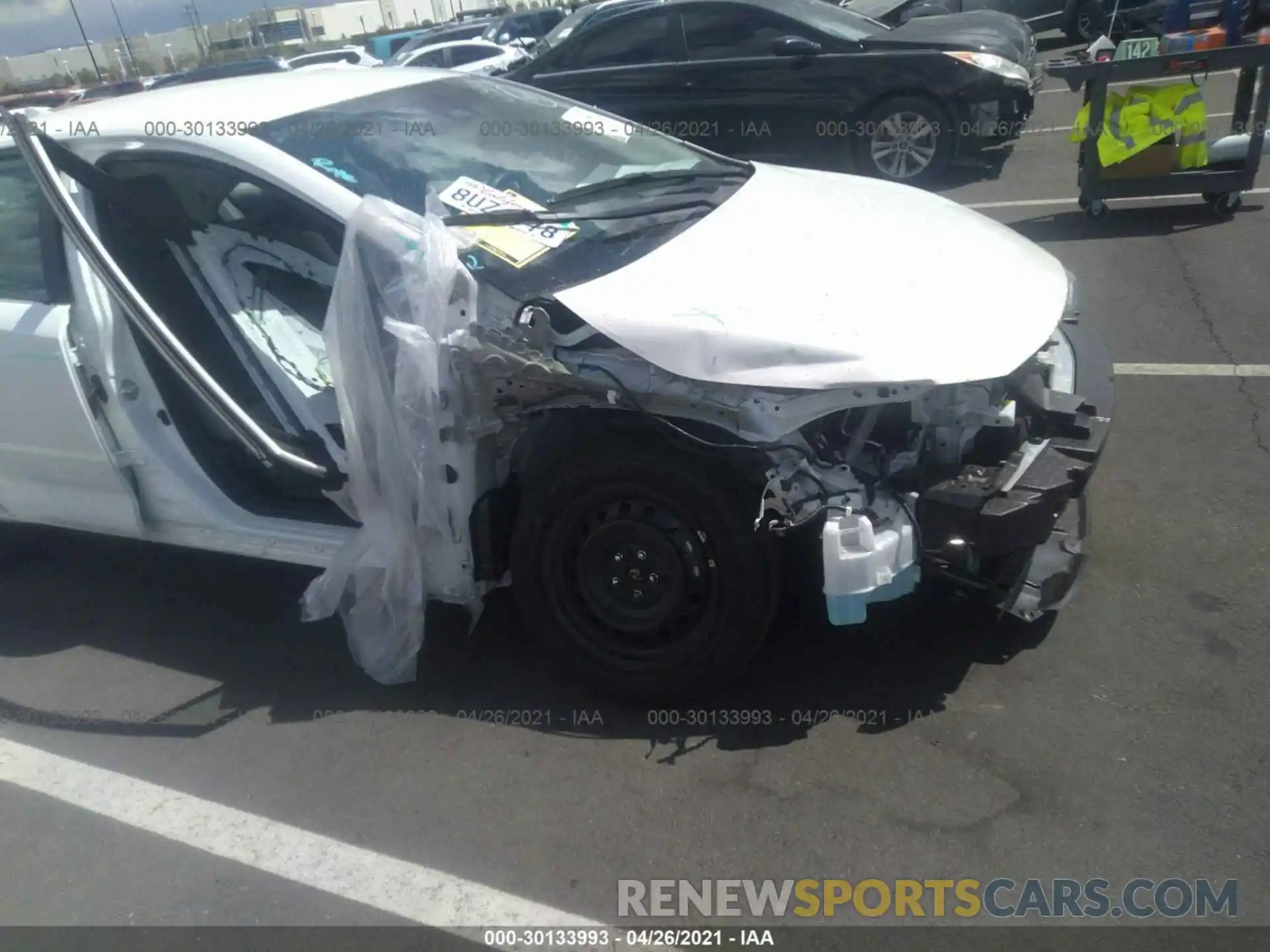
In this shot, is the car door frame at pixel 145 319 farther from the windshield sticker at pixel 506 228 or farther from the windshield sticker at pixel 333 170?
the windshield sticker at pixel 506 228

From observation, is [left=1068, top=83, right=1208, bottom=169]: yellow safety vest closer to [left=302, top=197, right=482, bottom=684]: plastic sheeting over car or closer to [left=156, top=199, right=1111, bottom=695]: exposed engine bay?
[left=156, top=199, right=1111, bottom=695]: exposed engine bay

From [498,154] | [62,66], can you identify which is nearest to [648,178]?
[498,154]

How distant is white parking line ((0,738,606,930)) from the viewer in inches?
99.5

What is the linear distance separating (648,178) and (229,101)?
4.69 feet

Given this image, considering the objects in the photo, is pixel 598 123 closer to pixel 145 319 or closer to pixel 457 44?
pixel 145 319

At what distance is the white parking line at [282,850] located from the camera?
2527 mm

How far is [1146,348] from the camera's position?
17.1 ft

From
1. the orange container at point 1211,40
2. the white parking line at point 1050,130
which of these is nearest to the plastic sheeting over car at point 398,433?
the orange container at point 1211,40

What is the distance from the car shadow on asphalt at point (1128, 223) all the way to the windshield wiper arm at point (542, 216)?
440 centimetres

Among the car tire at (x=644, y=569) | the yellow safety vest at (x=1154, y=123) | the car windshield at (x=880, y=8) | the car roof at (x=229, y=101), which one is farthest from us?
the car windshield at (x=880, y=8)

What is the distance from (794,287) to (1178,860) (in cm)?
169

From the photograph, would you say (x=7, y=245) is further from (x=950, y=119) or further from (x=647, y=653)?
(x=950, y=119)

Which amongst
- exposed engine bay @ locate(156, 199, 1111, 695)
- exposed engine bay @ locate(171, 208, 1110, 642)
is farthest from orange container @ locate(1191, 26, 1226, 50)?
exposed engine bay @ locate(171, 208, 1110, 642)

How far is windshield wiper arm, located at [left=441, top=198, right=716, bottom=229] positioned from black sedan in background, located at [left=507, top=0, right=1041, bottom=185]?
603 centimetres
